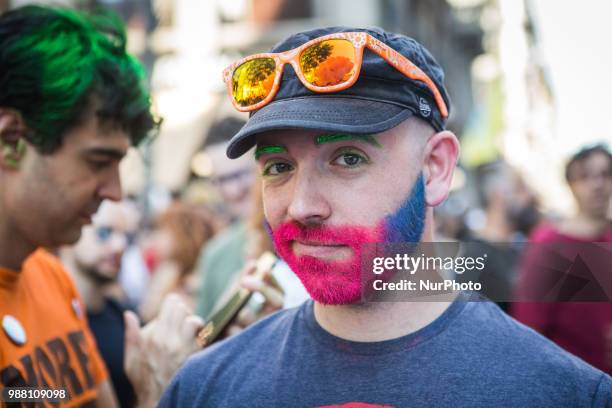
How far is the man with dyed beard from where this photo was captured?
64.1 inches

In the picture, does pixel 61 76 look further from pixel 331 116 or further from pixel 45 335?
pixel 331 116

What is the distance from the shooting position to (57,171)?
90.6 inches

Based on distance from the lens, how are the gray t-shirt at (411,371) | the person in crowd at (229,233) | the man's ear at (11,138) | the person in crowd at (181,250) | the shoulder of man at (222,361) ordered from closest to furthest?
the gray t-shirt at (411,371) → the shoulder of man at (222,361) → the man's ear at (11,138) → the person in crowd at (229,233) → the person in crowd at (181,250)

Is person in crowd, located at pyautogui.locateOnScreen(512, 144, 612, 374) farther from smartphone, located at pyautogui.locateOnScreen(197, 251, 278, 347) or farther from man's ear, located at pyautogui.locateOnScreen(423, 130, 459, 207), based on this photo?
smartphone, located at pyautogui.locateOnScreen(197, 251, 278, 347)

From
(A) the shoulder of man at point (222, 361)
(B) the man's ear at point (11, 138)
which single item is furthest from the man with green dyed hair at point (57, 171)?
(A) the shoulder of man at point (222, 361)

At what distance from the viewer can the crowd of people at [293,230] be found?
166 cm

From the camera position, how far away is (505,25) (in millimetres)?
44000

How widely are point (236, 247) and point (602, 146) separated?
8.84ft

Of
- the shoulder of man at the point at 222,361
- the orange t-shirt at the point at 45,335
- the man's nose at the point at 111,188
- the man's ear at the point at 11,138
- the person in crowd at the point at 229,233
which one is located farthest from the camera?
the person in crowd at the point at 229,233

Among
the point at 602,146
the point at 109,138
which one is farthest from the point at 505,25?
the point at 109,138

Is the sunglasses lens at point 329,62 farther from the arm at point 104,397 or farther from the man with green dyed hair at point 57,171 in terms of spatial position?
the arm at point 104,397

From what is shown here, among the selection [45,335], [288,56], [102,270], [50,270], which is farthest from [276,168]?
[102,270]

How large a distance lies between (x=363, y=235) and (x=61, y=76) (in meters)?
1.36

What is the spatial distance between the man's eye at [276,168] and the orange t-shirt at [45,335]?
3.51 feet
